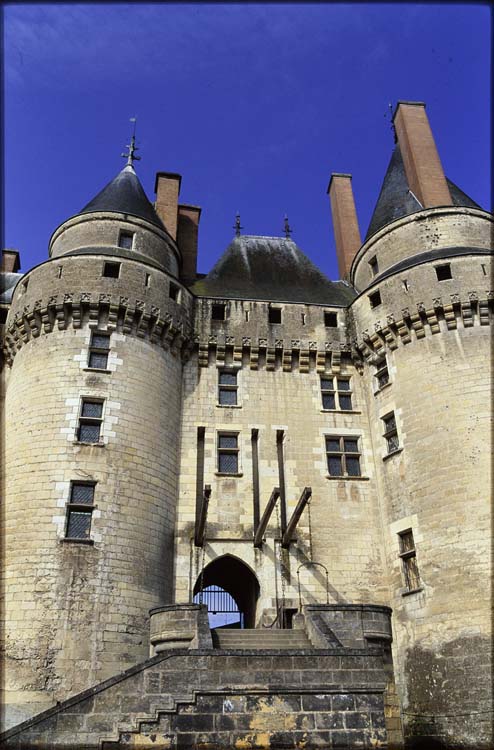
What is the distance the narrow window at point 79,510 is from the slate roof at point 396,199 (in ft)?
42.0

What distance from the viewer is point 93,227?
19.2 metres

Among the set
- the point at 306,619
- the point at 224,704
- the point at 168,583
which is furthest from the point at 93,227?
the point at 224,704

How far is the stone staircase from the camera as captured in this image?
1218 cm

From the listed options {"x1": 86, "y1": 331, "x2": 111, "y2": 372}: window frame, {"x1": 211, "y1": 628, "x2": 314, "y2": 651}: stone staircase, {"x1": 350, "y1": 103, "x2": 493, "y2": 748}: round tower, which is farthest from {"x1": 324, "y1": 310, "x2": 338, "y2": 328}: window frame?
{"x1": 211, "y1": 628, "x2": 314, "y2": 651}: stone staircase

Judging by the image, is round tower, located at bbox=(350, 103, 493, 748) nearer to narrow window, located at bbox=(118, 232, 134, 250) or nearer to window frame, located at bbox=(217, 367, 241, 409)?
window frame, located at bbox=(217, 367, 241, 409)

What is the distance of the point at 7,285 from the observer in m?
22.2

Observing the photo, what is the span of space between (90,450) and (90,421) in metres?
0.88

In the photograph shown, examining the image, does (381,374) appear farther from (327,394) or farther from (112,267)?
(112,267)

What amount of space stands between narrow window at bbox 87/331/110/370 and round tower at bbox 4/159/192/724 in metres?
0.04

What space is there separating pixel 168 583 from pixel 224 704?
6008 millimetres

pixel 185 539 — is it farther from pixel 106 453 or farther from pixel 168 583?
pixel 106 453

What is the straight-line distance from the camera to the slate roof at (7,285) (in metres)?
20.8

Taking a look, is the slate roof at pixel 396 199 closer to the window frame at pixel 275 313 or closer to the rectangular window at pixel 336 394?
the window frame at pixel 275 313

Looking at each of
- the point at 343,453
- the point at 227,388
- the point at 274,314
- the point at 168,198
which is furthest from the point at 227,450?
the point at 168,198
